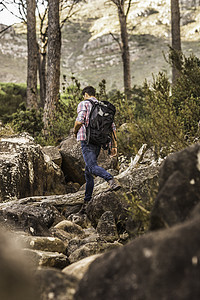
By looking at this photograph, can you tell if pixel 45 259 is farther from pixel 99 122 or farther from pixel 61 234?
pixel 99 122

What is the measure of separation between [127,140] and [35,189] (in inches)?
89.5

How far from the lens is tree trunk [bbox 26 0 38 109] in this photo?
516 inches

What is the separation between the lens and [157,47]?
6962cm

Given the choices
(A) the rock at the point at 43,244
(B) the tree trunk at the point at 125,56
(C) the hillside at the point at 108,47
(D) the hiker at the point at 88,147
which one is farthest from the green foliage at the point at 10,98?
(C) the hillside at the point at 108,47

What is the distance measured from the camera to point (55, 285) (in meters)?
1.75

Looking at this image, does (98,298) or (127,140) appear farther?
(127,140)

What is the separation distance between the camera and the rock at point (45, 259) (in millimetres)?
2969

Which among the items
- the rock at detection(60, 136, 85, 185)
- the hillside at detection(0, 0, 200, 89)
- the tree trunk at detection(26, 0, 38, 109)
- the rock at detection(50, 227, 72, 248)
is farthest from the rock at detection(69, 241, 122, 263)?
the hillside at detection(0, 0, 200, 89)

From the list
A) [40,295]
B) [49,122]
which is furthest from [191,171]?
[49,122]

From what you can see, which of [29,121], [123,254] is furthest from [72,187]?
[123,254]

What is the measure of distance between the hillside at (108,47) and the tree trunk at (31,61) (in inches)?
1598

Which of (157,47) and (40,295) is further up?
(157,47)

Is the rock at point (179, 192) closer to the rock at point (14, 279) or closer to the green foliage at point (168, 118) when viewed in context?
the rock at point (14, 279)

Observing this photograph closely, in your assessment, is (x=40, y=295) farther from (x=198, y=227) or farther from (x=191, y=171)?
(x=191, y=171)
